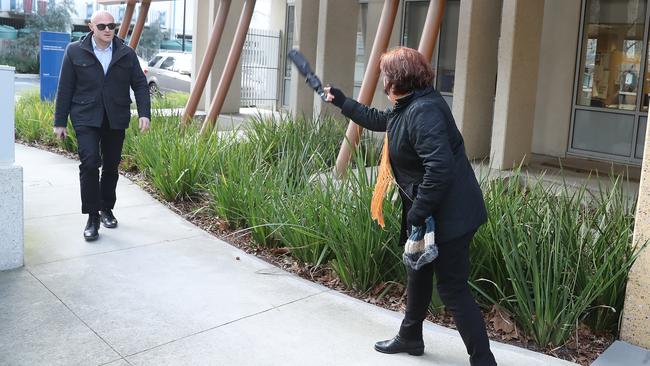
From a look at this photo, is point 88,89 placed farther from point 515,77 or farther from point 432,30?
point 515,77

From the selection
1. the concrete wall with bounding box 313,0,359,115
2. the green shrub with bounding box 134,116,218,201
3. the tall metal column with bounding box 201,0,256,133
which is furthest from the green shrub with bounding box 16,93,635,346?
A: the concrete wall with bounding box 313,0,359,115

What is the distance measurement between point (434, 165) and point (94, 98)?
3648mm

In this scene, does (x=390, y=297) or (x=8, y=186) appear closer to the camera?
(x=390, y=297)

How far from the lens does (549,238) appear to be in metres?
4.18

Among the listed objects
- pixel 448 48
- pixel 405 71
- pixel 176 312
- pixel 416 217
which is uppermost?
pixel 448 48

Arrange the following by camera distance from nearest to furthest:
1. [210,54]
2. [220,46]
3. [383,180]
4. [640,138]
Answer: [383,180] < [640,138] < [210,54] < [220,46]

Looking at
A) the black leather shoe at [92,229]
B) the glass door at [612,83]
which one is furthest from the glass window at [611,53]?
the black leather shoe at [92,229]

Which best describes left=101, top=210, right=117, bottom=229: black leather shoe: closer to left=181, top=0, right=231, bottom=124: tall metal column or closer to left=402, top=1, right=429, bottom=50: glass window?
left=181, top=0, right=231, bottom=124: tall metal column

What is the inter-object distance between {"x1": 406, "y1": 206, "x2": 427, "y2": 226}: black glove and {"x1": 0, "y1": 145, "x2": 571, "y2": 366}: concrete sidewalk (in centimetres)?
89

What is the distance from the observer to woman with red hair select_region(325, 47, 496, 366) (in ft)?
10.7

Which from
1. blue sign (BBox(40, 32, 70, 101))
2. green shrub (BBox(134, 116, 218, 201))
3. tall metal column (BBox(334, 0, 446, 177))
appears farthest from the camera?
blue sign (BBox(40, 32, 70, 101))

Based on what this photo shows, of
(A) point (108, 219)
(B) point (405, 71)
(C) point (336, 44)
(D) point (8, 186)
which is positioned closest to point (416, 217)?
(B) point (405, 71)

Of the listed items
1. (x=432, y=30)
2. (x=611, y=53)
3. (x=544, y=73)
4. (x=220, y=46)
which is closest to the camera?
(x=432, y=30)

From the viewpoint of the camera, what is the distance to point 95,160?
5785mm
